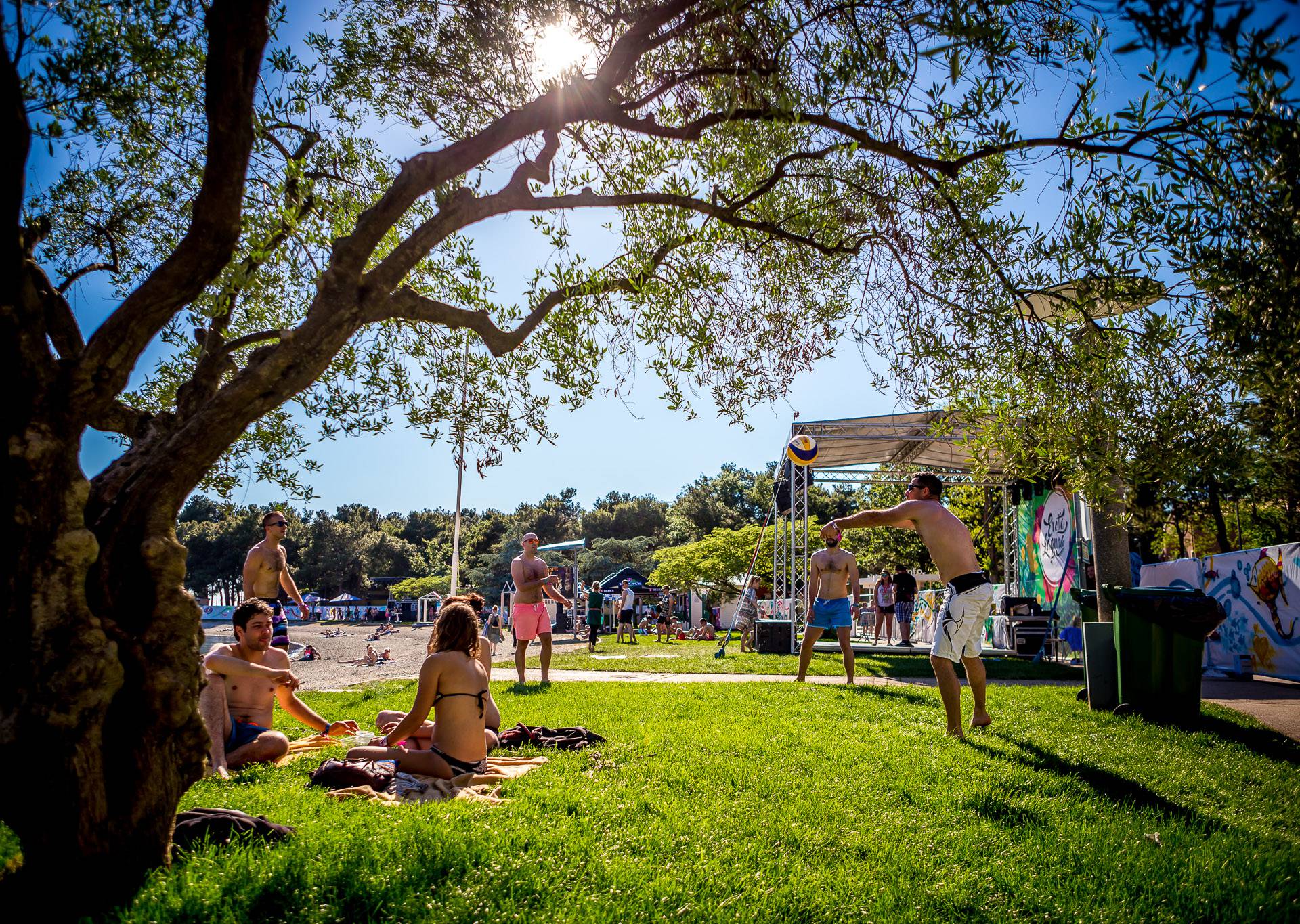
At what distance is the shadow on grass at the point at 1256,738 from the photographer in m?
5.14

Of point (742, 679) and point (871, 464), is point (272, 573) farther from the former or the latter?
point (871, 464)

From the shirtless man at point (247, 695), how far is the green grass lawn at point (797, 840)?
259 millimetres

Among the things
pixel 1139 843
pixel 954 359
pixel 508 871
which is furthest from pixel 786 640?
pixel 508 871

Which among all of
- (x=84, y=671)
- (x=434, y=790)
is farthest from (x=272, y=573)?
(x=84, y=671)

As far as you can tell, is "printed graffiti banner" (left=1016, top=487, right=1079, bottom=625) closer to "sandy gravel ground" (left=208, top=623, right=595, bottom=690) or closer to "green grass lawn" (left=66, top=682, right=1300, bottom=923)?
"green grass lawn" (left=66, top=682, right=1300, bottom=923)

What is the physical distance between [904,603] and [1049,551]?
13.3 ft

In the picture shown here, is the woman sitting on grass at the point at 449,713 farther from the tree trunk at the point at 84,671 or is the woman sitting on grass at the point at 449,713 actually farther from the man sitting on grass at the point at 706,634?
the man sitting on grass at the point at 706,634

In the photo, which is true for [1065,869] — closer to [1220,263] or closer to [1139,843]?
[1139,843]

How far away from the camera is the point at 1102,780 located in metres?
4.34

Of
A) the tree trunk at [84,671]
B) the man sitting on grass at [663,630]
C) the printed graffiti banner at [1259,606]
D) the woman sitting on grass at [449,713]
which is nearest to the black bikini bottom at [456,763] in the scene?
the woman sitting on grass at [449,713]

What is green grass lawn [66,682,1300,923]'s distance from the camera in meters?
2.51

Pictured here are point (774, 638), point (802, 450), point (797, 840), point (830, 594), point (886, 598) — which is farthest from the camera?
point (886, 598)

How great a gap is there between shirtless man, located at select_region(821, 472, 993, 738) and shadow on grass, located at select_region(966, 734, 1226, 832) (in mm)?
430

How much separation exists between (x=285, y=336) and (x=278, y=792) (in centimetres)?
251
